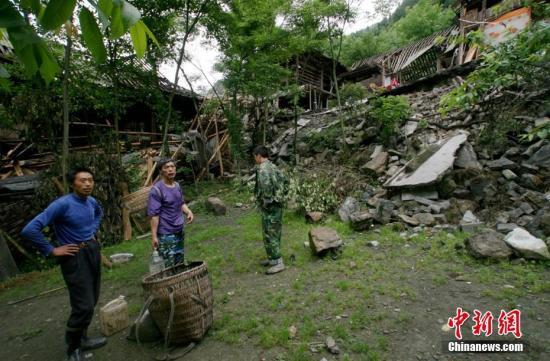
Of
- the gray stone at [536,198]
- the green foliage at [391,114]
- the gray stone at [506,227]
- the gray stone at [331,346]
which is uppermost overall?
the green foliage at [391,114]

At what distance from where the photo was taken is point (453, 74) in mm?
11156

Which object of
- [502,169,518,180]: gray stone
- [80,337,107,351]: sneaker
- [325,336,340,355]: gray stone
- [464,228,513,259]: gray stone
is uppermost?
[502,169,518,180]: gray stone

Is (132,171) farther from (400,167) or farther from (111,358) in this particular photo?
(400,167)

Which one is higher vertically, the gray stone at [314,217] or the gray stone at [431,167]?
the gray stone at [431,167]

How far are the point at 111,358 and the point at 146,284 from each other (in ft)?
3.60

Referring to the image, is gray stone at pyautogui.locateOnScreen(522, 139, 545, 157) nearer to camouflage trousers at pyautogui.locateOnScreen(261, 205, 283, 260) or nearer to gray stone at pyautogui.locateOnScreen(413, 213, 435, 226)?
gray stone at pyautogui.locateOnScreen(413, 213, 435, 226)

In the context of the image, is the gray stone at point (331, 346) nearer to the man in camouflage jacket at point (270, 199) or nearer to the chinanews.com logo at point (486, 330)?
the chinanews.com logo at point (486, 330)

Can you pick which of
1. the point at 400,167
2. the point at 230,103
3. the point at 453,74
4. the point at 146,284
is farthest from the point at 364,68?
the point at 146,284

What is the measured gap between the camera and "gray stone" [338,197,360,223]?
265 inches

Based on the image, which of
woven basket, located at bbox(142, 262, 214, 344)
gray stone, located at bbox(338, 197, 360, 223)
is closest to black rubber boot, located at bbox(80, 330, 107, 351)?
woven basket, located at bbox(142, 262, 214, 344)

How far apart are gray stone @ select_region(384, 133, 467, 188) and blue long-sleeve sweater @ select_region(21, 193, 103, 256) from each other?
604cm

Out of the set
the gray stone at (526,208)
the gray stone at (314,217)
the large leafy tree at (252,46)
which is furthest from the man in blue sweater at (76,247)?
the large leafy tree at (252,46)

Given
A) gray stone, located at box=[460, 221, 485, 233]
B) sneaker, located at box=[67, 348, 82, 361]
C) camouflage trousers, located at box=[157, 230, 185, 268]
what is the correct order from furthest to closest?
gray stone, located at box=[460, 221, 485, 233] → camouflage trousers, located at box=[157, 230, 185, 268] → sneaker, located at box=[67, 348, 82, 361]

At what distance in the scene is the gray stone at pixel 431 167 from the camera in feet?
21.0
